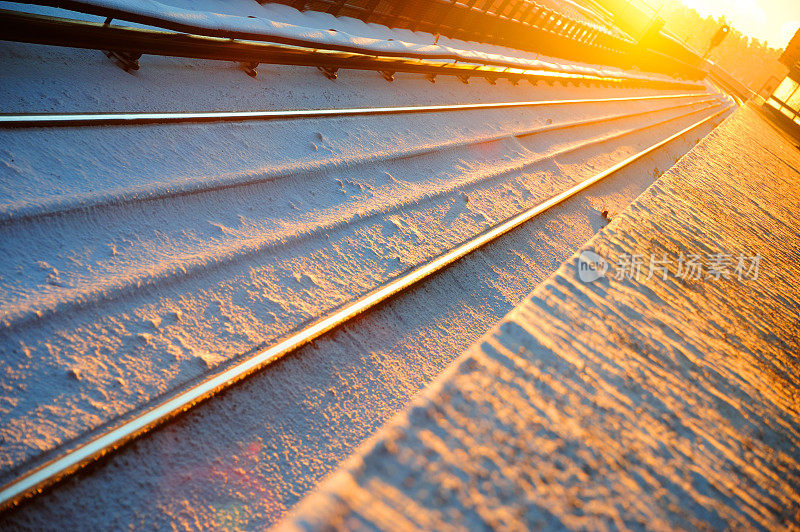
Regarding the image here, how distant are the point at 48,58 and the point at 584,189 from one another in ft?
27.4

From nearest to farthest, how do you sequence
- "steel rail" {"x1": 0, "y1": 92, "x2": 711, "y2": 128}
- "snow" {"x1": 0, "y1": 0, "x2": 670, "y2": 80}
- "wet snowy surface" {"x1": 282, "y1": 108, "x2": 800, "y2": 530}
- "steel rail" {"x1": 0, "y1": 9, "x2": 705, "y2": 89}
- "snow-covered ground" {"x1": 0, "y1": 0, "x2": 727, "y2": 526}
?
1. "wet snowy surface" {"x1": 282, "y1": 108, "x2": 800, "y2": 530}
2. "snow-covered ground" {"x1": 0, "y1": 0, "x2": 727, "y2": 526}
3. "steel rail" {"x1": 0, "y1": 92, "x2": 711, "y2": 128}
4. "steel rail" {"x1": 0, "y1": 9, "x2": 705, "y2": 89}
5. "snow" {"x1": 0, "y1": 0, "x2": 670, "y2": 80}

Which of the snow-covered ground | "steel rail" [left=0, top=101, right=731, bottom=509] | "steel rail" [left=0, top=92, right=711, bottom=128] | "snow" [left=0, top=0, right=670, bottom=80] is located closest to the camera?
"steel rail" [left=0, top=101, right=731, bottom=509]

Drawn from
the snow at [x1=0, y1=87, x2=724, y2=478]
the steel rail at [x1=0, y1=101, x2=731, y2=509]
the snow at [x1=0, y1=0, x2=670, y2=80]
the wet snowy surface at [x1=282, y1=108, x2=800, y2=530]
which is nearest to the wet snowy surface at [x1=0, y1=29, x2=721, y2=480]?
the snow at [x1=0, y1=87, x2=724, y2=478]

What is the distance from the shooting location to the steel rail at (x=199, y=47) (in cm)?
470

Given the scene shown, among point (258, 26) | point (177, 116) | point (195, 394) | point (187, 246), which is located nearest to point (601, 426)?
point (195, 394)

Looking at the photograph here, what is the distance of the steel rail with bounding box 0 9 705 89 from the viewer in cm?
470

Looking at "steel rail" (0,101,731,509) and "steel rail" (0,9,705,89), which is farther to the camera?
"steel rail" (0,9,705,89)

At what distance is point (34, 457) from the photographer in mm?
2359

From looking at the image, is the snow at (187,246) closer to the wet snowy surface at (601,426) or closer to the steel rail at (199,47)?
the steel rail at (199,47)

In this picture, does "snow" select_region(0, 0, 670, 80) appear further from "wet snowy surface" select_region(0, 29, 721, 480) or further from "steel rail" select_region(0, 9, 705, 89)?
"wet snowy surface" select_region(0, 29, 721, 480)

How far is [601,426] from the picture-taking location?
6.02ft

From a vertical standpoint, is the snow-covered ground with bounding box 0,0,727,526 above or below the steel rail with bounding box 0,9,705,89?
below

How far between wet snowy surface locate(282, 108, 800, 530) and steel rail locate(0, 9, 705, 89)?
5.43 meters

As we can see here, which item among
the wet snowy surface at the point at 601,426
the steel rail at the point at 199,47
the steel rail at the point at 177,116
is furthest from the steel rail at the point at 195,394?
the steel rail at the point at 199,47
